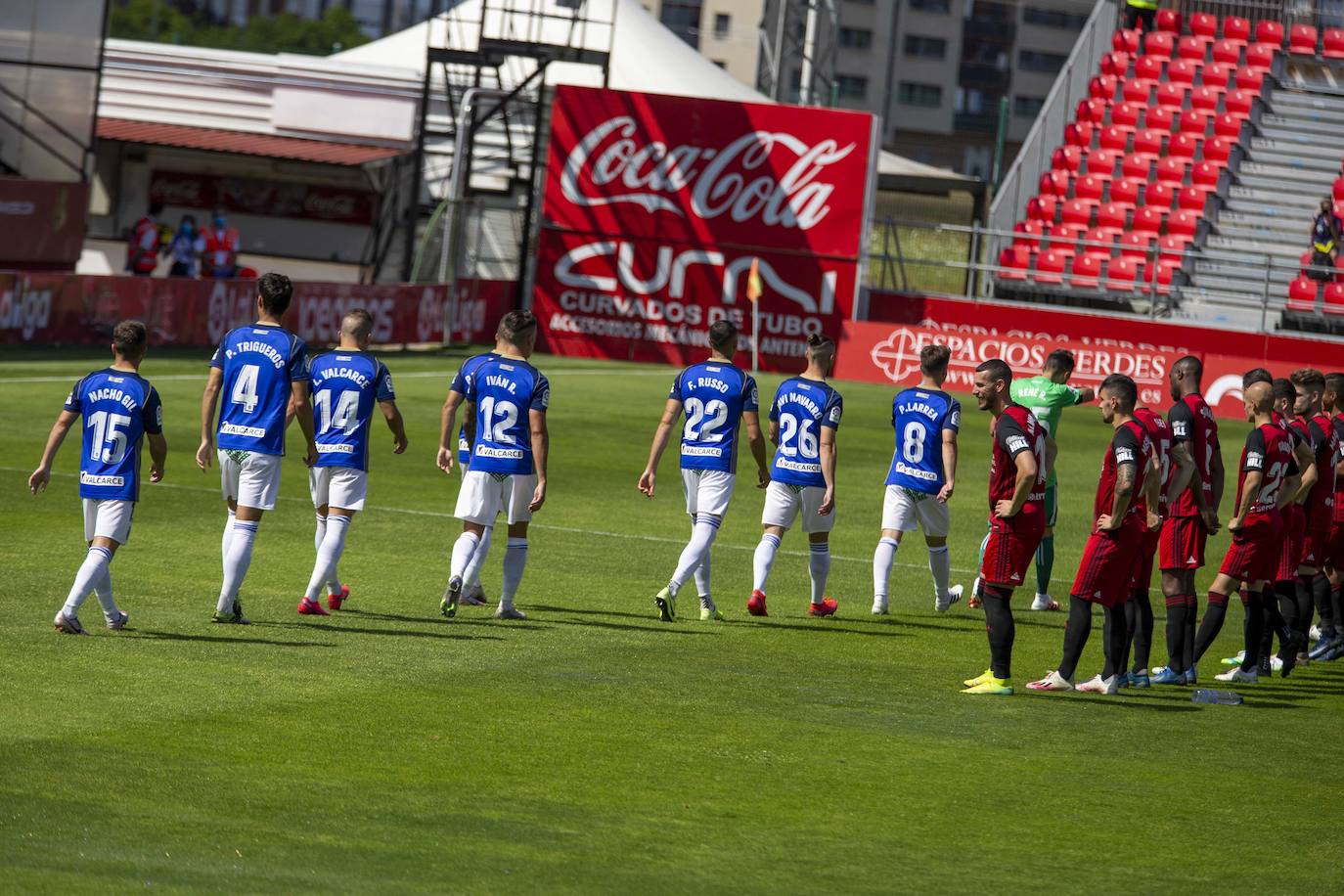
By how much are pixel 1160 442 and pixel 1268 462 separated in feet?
4.05

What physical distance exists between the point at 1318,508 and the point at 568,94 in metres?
26.6

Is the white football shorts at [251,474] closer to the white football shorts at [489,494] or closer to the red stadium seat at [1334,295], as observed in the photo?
the white football shorts at [489,494]

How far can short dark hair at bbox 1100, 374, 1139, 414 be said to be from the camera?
11.3m

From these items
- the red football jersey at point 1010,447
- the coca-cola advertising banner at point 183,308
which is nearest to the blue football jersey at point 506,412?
the red football jersey at point 1010,447

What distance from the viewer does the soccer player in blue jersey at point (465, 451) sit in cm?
1265

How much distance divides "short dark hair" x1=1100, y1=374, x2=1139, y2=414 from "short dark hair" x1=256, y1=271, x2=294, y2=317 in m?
5.18

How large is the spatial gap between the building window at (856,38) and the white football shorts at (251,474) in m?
103

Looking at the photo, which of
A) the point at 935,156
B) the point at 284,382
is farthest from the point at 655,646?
the point at 935,156

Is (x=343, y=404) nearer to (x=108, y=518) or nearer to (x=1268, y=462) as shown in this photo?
(x=108, y=518)

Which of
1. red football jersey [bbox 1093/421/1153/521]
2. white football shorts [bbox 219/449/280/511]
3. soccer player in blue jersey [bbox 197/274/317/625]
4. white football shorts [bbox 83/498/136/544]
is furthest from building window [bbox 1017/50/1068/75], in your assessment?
white football shorts [bbox 83/498/136/544]

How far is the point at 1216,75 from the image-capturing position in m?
47.3

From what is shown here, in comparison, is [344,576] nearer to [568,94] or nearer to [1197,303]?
[568,94]

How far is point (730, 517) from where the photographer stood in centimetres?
1958

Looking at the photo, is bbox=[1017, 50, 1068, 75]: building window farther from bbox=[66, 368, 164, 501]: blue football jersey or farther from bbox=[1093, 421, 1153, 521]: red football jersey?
bbox=[66, 368, 164, 501]: blue football jersey
